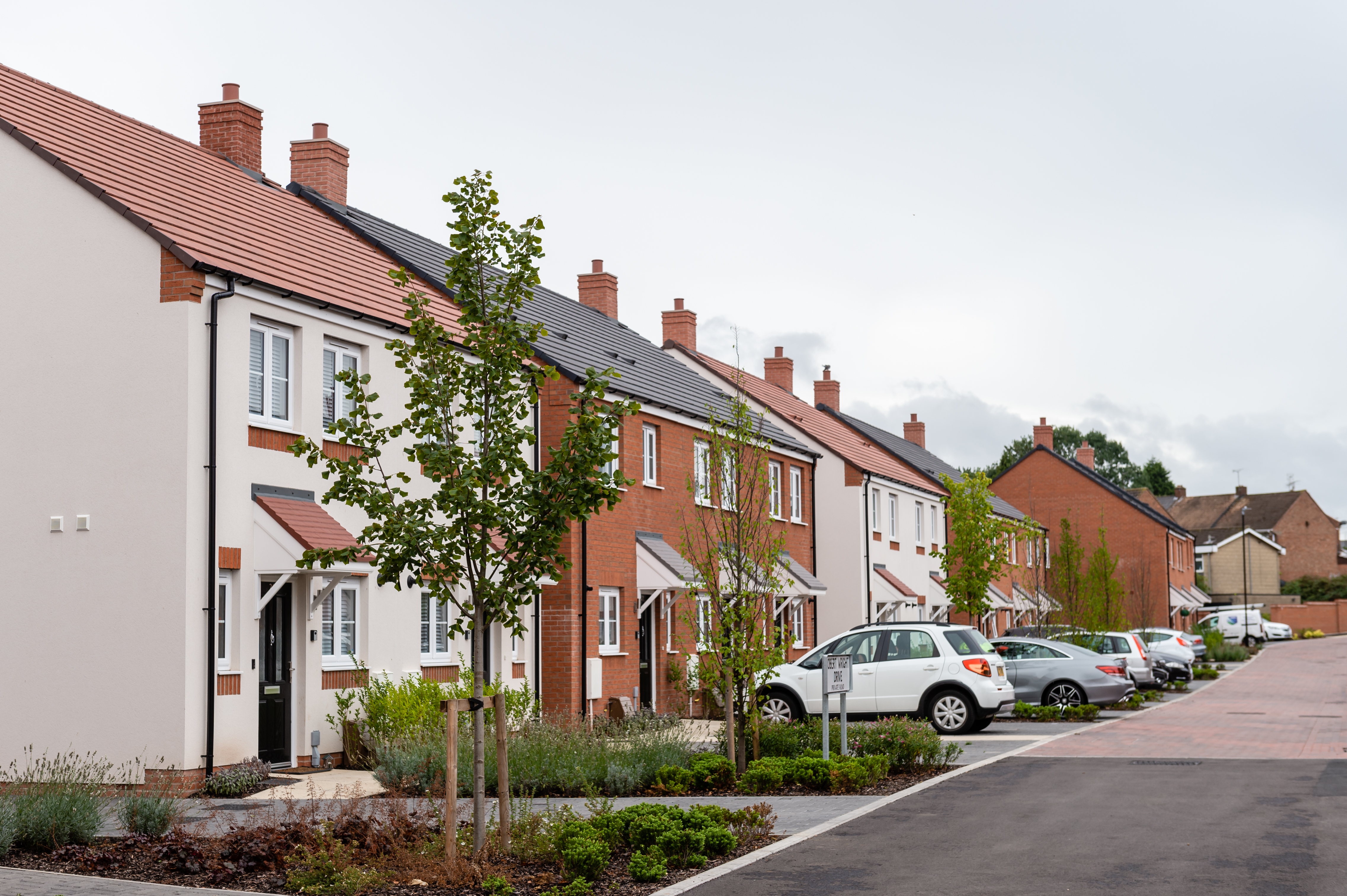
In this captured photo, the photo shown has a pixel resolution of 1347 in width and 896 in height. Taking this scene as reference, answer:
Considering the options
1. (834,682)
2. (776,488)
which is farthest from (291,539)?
(776,488)

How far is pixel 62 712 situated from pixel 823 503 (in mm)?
23908

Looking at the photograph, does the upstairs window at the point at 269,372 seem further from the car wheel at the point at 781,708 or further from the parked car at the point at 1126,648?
the parked car at the point at 1126,648

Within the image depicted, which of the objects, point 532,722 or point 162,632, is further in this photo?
point 532,722

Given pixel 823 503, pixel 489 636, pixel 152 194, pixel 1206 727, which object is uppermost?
pixel 152 194

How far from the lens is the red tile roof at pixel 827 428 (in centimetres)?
3709

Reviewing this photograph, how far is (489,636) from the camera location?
69.5ft

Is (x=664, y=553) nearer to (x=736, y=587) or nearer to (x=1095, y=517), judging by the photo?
(x=736, y=587)

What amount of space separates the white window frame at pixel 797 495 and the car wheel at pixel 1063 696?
987 cm

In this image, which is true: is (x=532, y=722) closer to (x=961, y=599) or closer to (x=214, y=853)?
(x=214, y=853)

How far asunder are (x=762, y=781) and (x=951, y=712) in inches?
299

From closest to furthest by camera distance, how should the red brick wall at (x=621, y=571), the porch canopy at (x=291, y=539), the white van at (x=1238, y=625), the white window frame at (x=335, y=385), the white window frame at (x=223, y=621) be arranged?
1. the white window frame at (x=223, y=621)
2. the porch canopy at (x=291, y=539)
3. the white window frame at (x=335, y=385)
4. the red brick wall at (x=621, y=571)
5. the white van at (x=1238, y=625)

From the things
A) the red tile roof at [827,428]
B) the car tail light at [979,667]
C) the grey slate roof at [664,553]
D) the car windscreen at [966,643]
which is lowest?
the car tail light at [979,667]

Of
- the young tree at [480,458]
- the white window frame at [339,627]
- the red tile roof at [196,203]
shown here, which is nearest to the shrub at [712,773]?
the young tree at [480,458]

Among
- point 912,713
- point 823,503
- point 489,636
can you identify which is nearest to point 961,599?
point 823,503
